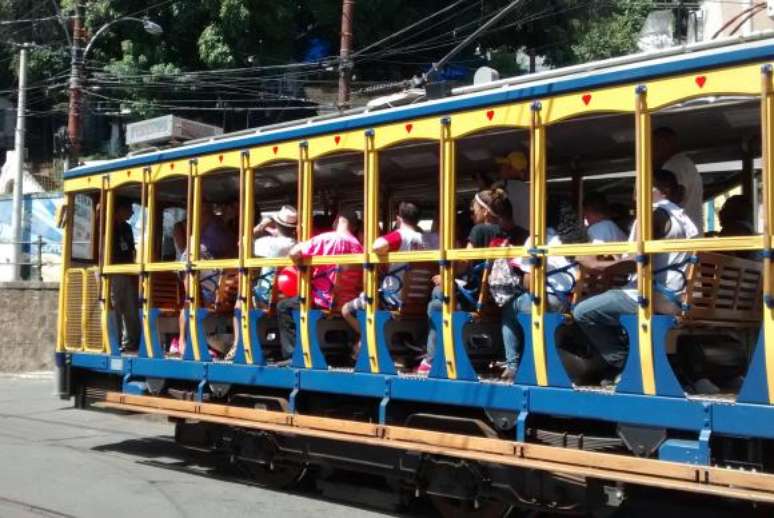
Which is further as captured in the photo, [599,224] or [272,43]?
[272,43]

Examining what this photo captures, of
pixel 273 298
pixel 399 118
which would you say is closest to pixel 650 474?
pixel 399 118

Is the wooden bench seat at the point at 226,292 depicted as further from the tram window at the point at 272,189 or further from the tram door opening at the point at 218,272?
the tram window at the point at 272,189

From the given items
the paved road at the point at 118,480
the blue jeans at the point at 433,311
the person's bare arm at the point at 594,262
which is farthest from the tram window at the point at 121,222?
the person's bare arm at the point at 594,262

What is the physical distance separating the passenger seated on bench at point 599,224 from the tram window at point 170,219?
453 cm

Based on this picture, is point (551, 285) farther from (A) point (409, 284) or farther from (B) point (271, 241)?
(B) point (271, 241)

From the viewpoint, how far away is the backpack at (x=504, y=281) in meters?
6.48

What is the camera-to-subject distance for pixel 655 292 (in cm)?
561

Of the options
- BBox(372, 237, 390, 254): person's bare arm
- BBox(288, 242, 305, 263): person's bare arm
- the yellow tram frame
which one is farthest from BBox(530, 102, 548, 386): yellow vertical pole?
BBox(288, 242, 305, 263): person's bare arm

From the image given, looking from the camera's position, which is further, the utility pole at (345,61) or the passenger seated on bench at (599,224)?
the utility pole at (345,61)

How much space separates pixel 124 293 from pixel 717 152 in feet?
19.9

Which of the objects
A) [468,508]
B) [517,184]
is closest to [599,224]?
[517,184]

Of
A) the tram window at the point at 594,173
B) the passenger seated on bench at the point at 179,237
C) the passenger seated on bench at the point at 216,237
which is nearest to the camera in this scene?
the tram window at the point at 594,173

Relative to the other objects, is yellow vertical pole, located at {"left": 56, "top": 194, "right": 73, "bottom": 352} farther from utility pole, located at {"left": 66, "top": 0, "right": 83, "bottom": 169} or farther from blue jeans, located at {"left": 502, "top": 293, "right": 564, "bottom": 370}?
utility pole, located at {"left": 66, "top": 0, "right": 83, "bottom": 169}

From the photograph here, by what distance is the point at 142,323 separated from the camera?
367 inches
